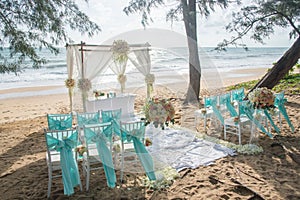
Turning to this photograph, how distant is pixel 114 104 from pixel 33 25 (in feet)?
9.99

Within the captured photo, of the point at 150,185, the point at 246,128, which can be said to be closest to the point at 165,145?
the point at 150,185

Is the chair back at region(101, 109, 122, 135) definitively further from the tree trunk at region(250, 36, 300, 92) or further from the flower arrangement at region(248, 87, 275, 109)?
the tree trunk at region(250, 36, 300, 92)

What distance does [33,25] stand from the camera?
5.19m

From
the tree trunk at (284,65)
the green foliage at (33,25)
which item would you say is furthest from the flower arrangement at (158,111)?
the tree trunk at (284,65)

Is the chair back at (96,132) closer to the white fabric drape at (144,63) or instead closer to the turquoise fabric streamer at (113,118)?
the turquoise fabric streamer at (113,118)

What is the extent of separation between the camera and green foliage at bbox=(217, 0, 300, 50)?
6480mm

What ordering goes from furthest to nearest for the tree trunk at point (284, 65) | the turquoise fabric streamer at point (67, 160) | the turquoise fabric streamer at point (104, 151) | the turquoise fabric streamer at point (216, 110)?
the tree trunk at point (284, 65), the turquoise fabric streamer at point (216, 110), the turquoise fabric streamer at point (104, 151), the turquoise fabric streamer at point (67, 160)

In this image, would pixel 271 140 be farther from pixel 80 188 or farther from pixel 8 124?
pixel 8 124

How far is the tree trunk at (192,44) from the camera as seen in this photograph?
851cm

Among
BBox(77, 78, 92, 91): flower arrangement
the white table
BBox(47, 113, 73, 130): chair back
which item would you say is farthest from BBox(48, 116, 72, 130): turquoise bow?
the white table

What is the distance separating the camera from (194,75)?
372 inches

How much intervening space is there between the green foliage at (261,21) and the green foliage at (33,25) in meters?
4.11

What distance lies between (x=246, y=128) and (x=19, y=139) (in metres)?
5.38

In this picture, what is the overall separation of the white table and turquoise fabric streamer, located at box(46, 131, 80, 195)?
353cm
